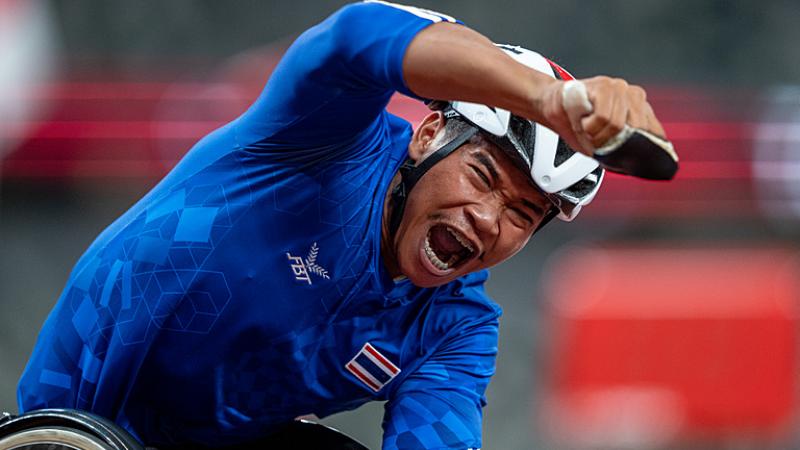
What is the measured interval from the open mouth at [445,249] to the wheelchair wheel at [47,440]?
71 centimetres

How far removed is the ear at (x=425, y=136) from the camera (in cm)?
227

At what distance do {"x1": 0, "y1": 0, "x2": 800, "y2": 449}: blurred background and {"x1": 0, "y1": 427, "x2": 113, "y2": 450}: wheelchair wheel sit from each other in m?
2.54

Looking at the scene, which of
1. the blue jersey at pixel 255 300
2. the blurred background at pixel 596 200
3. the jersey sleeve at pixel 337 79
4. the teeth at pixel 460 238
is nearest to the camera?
the jersey sleeve at pixel 337 79

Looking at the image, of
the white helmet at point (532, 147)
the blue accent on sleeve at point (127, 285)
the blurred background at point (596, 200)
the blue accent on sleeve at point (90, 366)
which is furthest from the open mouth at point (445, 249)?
the blurred background at point (596, 200)

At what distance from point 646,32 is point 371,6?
13.1 feet

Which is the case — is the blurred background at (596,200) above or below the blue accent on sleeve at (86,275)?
below

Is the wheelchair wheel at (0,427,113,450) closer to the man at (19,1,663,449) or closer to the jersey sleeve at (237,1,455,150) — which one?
the man at (19,1,663,449)

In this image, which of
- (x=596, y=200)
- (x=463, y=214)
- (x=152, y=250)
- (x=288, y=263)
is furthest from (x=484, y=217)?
(x=596, y=200)

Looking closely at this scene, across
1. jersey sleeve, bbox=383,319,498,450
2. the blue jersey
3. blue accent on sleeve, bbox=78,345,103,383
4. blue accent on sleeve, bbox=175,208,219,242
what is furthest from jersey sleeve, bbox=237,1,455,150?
jersey sleeve, bbox=383,319,498,450

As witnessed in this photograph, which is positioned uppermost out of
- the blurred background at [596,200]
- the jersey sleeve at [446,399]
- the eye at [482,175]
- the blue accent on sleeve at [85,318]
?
the eye at [482,175]

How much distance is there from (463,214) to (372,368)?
41 centimetres

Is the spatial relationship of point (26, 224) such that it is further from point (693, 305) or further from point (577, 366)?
point (693, 305)

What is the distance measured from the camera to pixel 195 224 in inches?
84.3

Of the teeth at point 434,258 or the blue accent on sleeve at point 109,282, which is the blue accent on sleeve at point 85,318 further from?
the teeth at point 434,258
